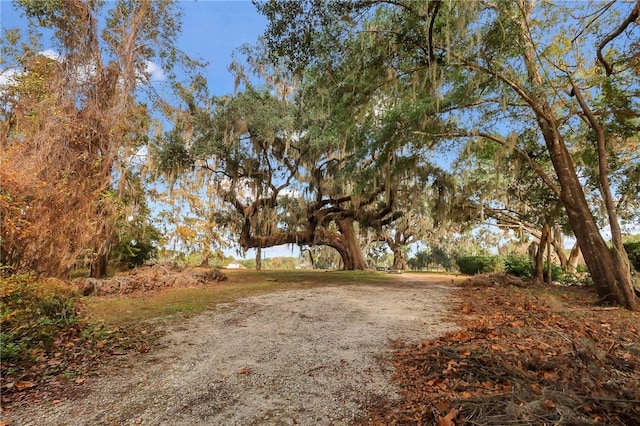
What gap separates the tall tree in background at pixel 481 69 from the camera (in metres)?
5.76

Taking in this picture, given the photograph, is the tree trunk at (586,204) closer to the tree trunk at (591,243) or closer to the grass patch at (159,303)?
the tree trunk at (591,243)

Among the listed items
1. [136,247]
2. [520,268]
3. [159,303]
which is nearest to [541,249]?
[520,268]

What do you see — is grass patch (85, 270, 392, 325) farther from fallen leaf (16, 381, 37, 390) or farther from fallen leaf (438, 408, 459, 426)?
fallen leaf (438, 408, 459, 426)

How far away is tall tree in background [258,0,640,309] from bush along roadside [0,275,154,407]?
5319 millimetres

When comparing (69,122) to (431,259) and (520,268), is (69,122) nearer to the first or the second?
(520,268)

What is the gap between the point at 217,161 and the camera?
42.0 feet

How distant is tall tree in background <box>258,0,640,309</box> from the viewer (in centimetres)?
576

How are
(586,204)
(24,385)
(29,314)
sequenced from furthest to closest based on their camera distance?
(586,204) → (29,314) → (24,385)

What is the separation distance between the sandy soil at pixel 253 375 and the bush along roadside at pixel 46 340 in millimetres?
371

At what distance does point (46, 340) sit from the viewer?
3.92m

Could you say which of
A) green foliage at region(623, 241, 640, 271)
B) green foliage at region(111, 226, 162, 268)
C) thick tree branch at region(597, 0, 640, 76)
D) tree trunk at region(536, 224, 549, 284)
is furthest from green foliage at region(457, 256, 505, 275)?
green foliage at region(111, 226, 162, 268)

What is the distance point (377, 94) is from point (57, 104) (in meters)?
7.17

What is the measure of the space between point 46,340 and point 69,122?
16.2 ft

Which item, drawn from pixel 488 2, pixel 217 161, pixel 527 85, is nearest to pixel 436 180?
pixel 527 85
